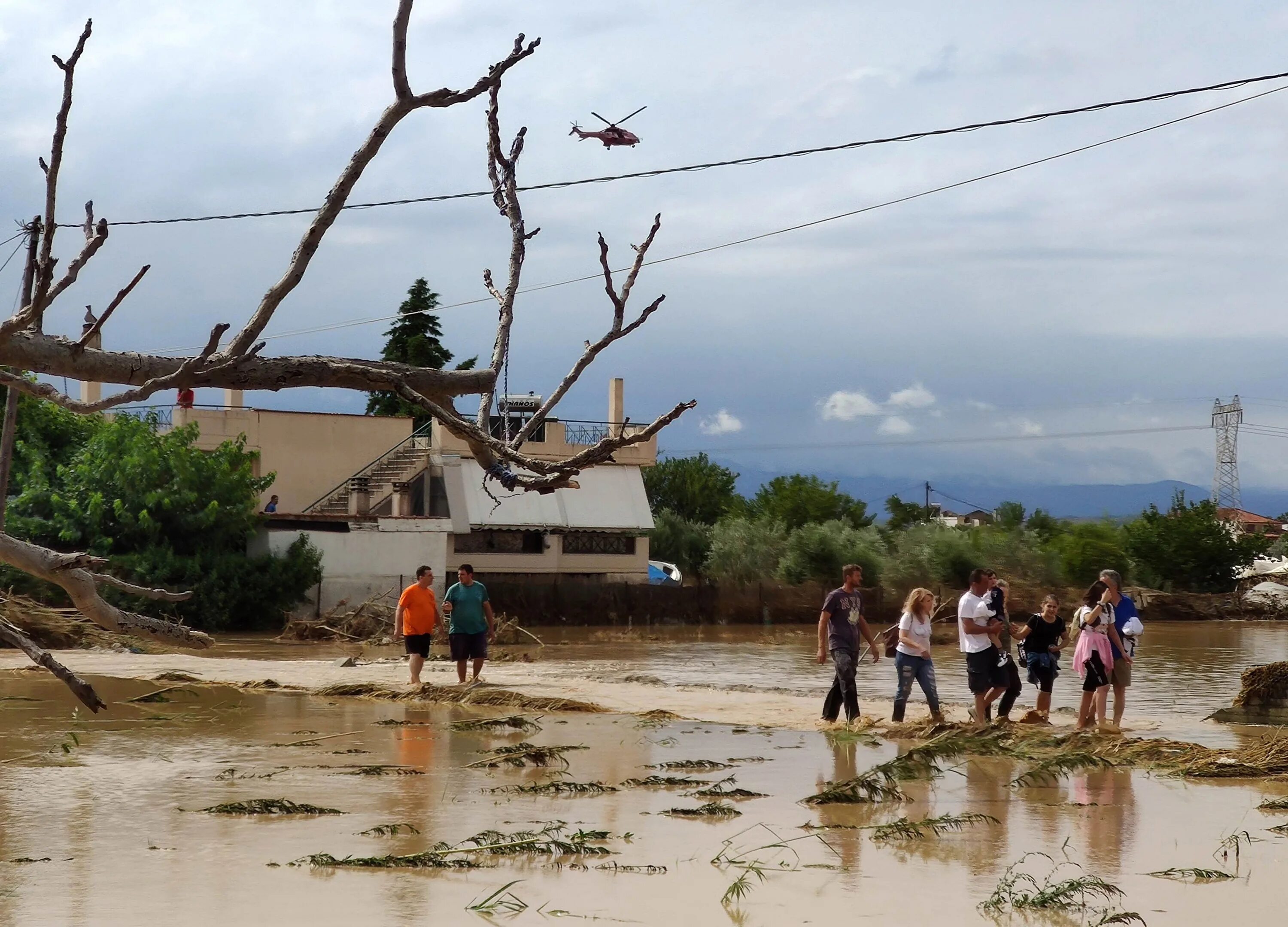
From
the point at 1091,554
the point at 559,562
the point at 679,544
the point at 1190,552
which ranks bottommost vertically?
the point at 559,562

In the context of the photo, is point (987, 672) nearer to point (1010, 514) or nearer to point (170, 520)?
point (170, 520)

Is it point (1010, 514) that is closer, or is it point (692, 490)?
point (1010, 514)

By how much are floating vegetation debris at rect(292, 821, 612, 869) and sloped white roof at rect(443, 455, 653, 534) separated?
35.6 meters

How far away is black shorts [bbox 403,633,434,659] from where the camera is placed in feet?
62.7

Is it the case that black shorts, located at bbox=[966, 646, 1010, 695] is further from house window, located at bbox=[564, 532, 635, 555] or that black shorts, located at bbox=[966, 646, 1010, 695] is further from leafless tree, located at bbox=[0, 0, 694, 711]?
house window, located at bbox=[564, 532, 635, 555]

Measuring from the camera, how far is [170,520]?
3856cm

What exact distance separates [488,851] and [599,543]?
4127 centimetres

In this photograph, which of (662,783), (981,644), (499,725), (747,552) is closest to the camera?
(662,783)

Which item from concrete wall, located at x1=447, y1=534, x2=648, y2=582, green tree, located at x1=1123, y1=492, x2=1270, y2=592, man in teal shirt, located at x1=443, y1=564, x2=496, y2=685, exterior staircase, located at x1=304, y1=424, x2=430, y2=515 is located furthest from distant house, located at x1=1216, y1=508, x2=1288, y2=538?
man in teal shirt, located at x1=443, y1=564, x2=496, y2=685

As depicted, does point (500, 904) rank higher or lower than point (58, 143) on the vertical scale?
lower

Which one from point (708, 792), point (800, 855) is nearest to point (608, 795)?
point (708, 792)

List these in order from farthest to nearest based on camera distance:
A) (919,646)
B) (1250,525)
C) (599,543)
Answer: (1250,525) < (599,543) < (919,646)

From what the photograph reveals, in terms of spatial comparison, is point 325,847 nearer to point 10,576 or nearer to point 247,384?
point 247,384

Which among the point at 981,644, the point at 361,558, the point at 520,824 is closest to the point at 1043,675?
the point at 981,644
